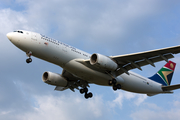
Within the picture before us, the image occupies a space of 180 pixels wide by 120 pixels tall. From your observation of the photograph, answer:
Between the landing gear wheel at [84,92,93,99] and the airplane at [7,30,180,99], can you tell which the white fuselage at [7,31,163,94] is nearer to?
the airplane at [7,30,180,99]

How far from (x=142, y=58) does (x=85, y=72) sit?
20.0 feet

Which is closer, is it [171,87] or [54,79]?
[54,79]

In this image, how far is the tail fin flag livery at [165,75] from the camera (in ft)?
116

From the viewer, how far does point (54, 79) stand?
3094 cm

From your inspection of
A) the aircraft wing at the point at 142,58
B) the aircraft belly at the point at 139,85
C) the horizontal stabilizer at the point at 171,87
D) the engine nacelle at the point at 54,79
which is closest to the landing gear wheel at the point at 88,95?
the engine nacelle at the point at 54,79

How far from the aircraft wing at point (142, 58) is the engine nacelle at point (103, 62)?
0.81 meters

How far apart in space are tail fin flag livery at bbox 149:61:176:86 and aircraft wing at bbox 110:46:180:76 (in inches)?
339

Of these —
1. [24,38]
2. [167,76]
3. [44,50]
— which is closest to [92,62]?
[44,50]

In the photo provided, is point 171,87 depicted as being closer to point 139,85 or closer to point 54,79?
point 139,85

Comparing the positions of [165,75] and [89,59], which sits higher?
[165,75]

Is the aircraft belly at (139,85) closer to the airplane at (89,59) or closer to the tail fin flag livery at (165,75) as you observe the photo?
the airplane at (89,59)

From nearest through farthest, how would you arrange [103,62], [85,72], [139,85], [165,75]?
[103,62] < [85,72] < [139,85] < [165,75]

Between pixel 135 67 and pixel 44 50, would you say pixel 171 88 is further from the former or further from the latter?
pixel 44 50

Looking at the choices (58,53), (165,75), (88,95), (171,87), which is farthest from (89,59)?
(165,75)
